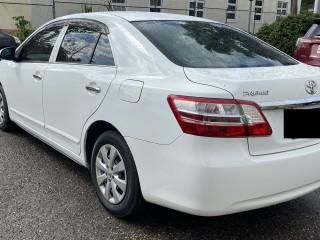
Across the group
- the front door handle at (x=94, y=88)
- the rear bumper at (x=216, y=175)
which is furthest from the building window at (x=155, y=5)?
the rear bumper at (x=216, y=175)

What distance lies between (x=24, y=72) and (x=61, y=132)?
111 centimetres

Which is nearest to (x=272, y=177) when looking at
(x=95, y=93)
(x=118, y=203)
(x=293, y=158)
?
(x=293, y=158)

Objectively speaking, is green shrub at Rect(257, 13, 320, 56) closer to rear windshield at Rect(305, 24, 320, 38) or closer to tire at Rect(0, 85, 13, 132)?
rear windshield at Rect(305, 24, 320, 38)

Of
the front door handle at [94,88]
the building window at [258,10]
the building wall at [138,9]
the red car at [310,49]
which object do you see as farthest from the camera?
the building window at [258,10]

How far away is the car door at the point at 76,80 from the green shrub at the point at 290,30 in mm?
7363

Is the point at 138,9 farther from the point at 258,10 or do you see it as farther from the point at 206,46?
the point at 206,46

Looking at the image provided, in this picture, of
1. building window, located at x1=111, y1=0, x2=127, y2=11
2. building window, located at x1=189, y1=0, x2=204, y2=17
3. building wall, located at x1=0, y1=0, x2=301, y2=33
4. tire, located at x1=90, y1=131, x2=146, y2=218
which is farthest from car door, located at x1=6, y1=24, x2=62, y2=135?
building window, located at x1=189, y1=0, x2=204, y2=17

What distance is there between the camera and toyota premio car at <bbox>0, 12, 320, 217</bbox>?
2.48 m

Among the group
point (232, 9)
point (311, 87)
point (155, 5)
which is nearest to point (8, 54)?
point (311, 87)

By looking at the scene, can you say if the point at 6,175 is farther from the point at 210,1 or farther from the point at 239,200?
the point at 210,1

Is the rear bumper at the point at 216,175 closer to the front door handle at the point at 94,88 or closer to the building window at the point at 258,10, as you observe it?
the front door handle at the point at 94,88

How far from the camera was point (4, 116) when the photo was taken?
530cm

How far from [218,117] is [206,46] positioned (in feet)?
2.94

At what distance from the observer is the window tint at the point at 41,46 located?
164 inches
